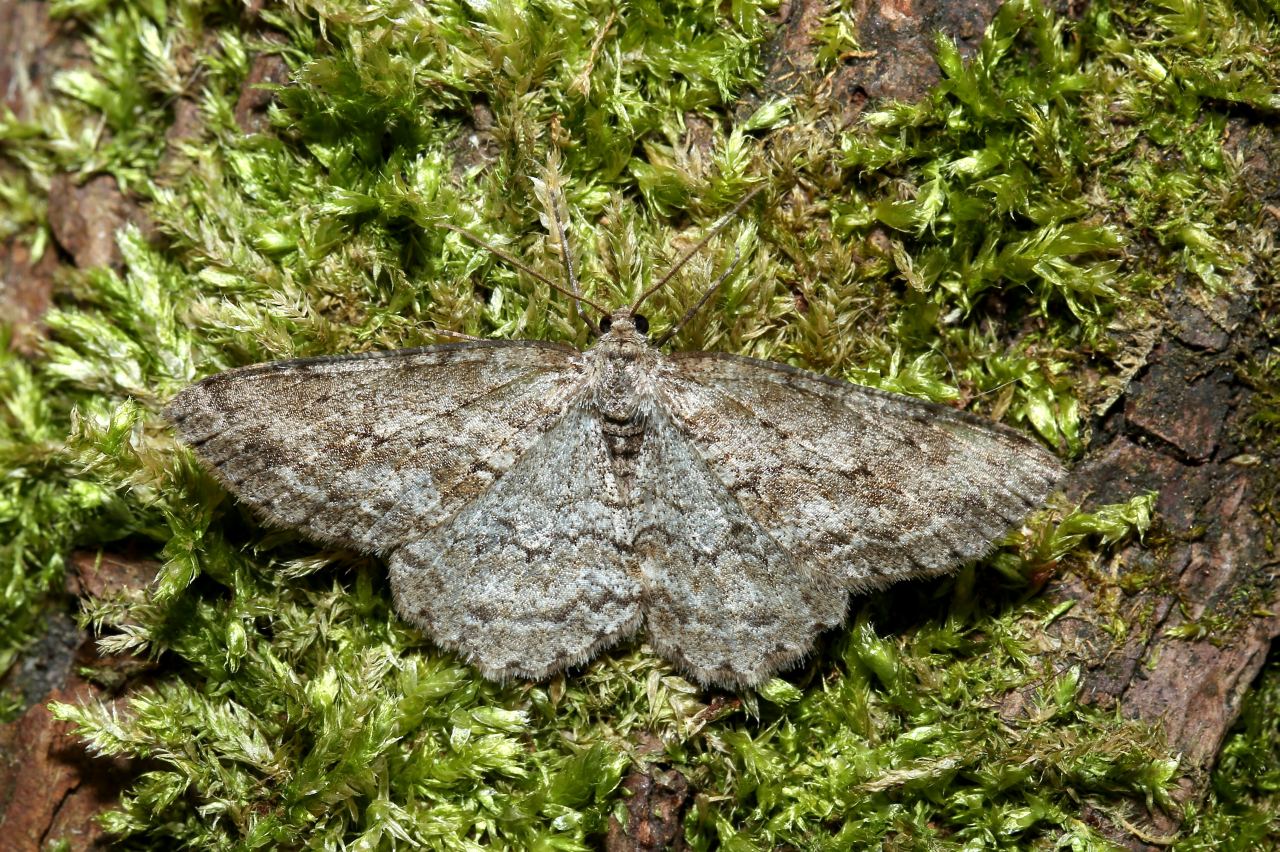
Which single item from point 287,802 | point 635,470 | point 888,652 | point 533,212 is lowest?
point 287,802

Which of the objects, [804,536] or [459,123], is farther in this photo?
[459,123]

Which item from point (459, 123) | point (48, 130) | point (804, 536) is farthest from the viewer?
point (48, 130)

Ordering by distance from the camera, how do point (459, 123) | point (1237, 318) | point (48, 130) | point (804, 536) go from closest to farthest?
point (804, 536)
point (1237, 318)
point (459, 123)
point (48, 130)

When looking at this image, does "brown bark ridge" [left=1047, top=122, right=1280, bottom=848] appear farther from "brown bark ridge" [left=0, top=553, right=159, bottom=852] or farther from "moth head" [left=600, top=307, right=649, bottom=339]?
"brown bark ridge" [left=0, top=553, right=159, bottom=852]

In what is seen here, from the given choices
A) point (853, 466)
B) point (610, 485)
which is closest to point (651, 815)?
point (610, 485)

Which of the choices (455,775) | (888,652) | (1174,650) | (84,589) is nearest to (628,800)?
(455,775)

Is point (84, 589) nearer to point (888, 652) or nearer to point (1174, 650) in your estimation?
point (888, 652)

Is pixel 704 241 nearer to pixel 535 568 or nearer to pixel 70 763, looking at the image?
pixel 535 568
